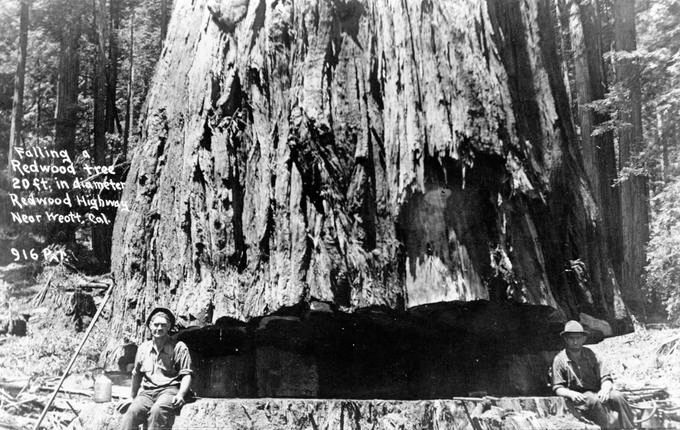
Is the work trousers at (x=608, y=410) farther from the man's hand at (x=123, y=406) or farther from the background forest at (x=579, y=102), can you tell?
the background forest at (x=579, y=102)

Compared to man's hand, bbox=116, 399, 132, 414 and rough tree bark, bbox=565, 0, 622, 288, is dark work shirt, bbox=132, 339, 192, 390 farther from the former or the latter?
rough tree bark, bbox=565, 0, 622, 288

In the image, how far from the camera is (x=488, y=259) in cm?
571

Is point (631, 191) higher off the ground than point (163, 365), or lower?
higher

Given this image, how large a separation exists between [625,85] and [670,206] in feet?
8.60

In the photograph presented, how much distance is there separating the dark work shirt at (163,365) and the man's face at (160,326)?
12 centimetres

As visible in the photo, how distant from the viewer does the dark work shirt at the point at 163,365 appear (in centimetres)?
556

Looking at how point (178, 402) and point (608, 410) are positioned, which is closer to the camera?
point (178, 402)

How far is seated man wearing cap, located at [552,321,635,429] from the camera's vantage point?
5633 mm

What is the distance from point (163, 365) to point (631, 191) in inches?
380

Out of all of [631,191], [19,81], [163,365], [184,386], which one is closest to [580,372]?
[184,386]

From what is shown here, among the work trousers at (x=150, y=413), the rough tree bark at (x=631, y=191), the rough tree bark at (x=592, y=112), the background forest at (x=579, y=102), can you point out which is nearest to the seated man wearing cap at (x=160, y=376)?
the work trousers at (x=150, y=413)

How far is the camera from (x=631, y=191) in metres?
12.2

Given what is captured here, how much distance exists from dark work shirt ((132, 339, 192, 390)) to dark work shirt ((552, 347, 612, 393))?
126 inches

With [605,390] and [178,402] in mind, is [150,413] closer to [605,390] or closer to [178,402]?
[178,402]
